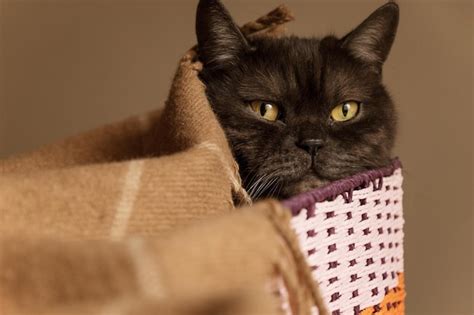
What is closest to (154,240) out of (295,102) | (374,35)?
(295,102)

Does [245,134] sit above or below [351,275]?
above

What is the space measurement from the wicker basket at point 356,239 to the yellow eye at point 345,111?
142 mm

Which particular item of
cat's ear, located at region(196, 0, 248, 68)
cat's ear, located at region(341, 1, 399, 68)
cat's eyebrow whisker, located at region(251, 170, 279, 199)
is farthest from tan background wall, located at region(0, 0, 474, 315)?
cat's eyebrow whisker, located at region(251, 170, 279, 199)

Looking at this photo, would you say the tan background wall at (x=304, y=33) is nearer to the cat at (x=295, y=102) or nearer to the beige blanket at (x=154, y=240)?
the cat at (x=295, y=102)

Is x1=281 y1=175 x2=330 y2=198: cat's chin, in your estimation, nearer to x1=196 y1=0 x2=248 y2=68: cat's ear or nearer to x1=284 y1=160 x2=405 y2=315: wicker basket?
A: x1=284 y1=160 x2=405 y2=315: wicker basket

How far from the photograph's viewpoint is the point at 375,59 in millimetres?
1136

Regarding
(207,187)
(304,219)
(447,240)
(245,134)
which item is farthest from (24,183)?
(447,240)

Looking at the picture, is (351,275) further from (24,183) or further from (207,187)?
(24,183)

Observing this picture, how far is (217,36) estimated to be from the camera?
3.29 ft

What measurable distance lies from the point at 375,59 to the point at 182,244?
837 mm

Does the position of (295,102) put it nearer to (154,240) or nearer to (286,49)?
(286,49)

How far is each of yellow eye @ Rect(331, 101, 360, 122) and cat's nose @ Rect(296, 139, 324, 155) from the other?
0.14m

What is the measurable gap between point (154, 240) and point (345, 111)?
68 centimetres

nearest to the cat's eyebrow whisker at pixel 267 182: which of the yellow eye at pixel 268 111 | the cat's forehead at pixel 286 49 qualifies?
the yellow eye at pixel 268 111
